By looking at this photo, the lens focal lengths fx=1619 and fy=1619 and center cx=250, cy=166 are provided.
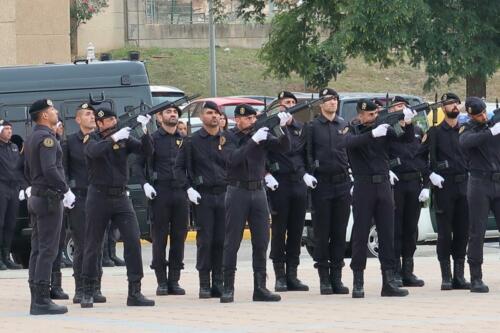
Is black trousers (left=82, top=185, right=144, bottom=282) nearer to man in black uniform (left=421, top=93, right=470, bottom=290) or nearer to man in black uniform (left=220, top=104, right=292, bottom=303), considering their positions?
man in black uniform (left=220, top=104, right=292, bottom=303)

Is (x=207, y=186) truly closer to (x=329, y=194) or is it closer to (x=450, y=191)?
(x=329, y=194)

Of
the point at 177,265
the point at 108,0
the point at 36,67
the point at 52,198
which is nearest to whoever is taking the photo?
the point at 52,198

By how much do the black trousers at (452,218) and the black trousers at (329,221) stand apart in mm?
1038

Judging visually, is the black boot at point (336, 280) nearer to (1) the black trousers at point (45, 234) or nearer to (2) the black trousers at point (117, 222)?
(2) the black trousers at point (117, 222)

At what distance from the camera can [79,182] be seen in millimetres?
16719

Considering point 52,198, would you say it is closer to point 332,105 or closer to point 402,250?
point 332,105

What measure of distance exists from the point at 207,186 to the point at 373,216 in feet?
5.65

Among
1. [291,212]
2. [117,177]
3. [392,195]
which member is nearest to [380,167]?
[392,195]

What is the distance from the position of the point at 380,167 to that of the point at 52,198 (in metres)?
3.34

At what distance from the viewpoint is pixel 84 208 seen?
16.4 m

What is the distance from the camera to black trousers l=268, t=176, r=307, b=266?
17203 millimetres

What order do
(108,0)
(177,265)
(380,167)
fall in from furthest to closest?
(108,0)
(177,265)
(380,167)

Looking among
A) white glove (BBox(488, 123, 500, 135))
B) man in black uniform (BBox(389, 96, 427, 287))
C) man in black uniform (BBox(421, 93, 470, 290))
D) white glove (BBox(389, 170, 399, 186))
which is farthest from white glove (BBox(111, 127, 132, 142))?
white glove (BBox(488, 123, 500, 135))

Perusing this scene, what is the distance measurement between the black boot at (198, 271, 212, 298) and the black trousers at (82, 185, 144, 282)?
3.95ft
